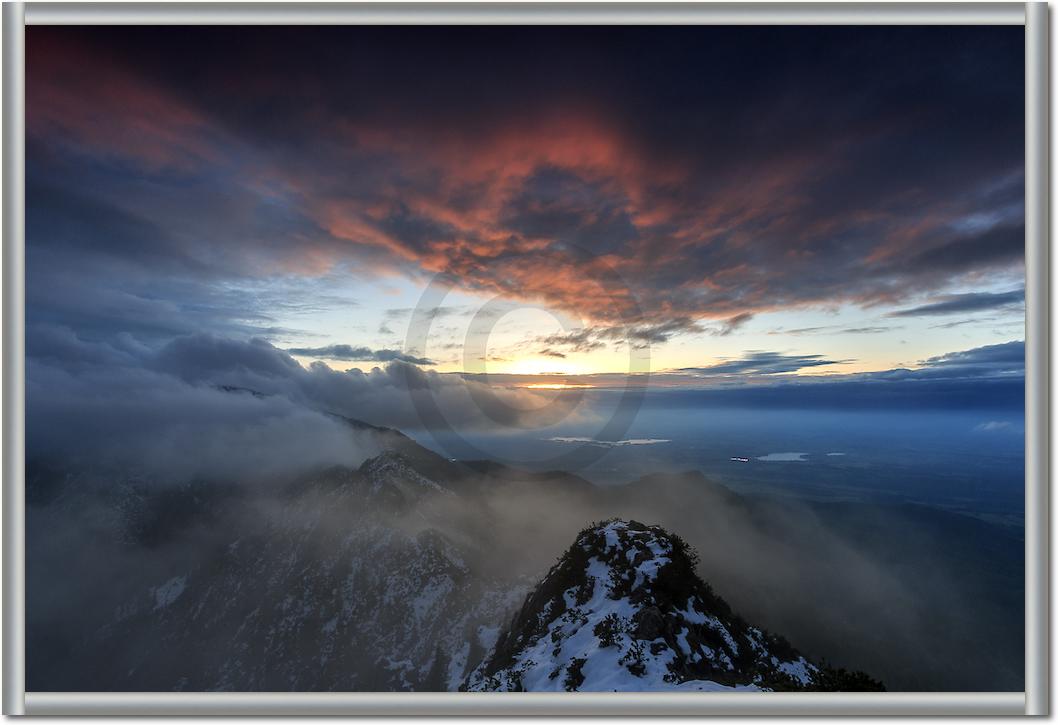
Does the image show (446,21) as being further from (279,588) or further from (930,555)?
(279,588)

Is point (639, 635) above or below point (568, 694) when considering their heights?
below

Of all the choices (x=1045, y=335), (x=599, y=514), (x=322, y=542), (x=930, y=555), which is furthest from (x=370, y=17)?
(x=599, y=514)

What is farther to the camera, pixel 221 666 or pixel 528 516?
pixel 528 516

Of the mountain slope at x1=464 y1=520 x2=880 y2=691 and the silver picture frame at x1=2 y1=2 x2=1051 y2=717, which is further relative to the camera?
the mountain slope at x1=464 y1=520 x2=880 y2=691

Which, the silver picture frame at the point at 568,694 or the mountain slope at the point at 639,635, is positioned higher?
the silver picture frame at the point at 568,694

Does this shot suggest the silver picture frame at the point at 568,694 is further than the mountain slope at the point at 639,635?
No
